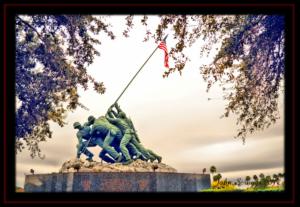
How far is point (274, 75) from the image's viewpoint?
12.7 m

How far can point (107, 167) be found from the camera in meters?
18.9

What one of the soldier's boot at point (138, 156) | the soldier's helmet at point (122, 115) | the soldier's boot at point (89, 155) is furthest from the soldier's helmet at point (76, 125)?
the soldier's boot at point (138, 156)

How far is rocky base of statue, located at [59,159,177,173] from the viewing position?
1873 cm

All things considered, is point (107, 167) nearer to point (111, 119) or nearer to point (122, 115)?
point (111, 119)

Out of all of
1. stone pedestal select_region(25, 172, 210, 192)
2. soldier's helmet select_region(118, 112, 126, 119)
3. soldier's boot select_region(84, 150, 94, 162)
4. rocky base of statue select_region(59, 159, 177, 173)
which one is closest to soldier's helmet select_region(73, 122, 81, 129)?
soldier's boot select_region(84, 150, 94, 162)

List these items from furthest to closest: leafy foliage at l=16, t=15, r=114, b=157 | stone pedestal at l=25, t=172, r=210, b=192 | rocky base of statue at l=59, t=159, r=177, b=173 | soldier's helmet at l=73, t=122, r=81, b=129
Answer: soldier's helmet at l=73, t=122, r=81, b=129
rocky base of statue at l=59, t=159, r=177, b=173
stone pedestal at l=25, t=172, r=210, b=192
leafy foliage at l=16, t=15, r=114, b=157

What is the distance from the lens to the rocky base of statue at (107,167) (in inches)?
738

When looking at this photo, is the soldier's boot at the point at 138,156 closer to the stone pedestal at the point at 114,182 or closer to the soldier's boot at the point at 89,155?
the stone pedestal at the point at 114,182

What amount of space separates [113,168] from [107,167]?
287 mm

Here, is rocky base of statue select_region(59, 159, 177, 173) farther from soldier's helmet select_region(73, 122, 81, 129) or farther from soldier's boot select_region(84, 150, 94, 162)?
soldier's helmet select_region(73, 122, 81, 129)

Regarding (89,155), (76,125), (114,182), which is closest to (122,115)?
(76,125)

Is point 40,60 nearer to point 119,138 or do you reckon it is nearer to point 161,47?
point 161,47

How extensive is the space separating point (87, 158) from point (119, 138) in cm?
148
